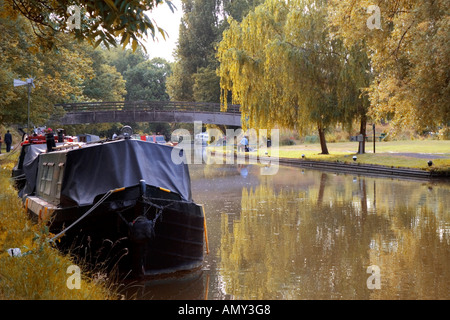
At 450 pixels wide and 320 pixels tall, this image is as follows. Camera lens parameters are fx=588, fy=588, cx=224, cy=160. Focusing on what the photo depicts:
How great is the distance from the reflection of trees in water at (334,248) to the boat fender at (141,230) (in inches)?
56.5

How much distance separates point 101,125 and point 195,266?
62913 millimetres

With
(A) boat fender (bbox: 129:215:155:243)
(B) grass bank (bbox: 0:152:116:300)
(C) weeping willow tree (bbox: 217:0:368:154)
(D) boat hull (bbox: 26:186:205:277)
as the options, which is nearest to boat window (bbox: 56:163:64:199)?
(D) boat hull (bbox: 26:186:205:277)

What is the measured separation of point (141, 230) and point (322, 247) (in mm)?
3947

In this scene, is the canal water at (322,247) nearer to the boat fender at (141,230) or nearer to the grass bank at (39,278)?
the boat fender at (141,230)

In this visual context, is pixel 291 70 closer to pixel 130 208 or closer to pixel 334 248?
pixel 334 248

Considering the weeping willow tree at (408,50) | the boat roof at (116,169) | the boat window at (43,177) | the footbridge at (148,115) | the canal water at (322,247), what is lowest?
the canal water at (322,247)

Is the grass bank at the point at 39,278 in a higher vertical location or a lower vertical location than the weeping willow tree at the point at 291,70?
lower

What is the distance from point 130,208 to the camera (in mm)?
9656

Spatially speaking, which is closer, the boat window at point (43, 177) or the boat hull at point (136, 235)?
the boat hull at point (136, 235)

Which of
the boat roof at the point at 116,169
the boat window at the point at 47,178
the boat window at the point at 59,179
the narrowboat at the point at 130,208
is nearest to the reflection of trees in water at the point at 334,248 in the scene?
the narrowboat at the point at 130,208

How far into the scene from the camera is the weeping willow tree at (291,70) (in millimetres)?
34281

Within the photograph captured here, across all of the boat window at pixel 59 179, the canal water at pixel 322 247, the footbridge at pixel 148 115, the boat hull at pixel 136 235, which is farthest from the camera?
the footbridge at pixel 148 115

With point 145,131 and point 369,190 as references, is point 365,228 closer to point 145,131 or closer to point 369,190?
point 369,190
